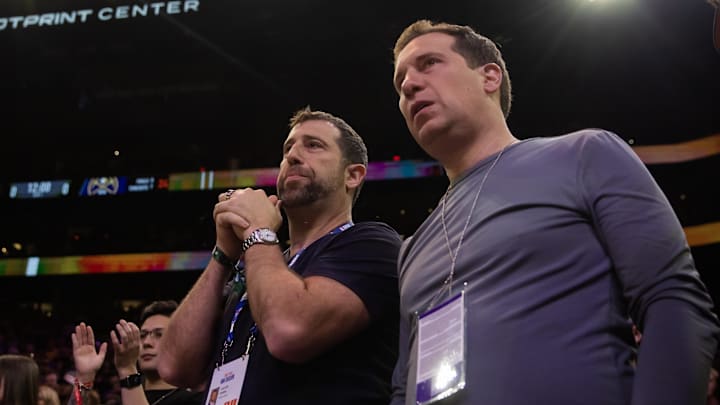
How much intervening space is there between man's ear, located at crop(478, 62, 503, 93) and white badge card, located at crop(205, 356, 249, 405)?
0.76 meters

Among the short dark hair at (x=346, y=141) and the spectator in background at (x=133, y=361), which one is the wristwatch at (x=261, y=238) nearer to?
the short dark hair at (x=346, y=141)

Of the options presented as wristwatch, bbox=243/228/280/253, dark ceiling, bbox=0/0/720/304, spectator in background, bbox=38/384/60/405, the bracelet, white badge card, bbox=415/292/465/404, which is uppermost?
dark ceiling, bbox=0/0/720/304

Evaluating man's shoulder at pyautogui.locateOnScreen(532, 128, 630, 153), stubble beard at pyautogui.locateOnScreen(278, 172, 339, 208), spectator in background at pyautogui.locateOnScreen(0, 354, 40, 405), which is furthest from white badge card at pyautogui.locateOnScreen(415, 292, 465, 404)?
spectator in background at pyautogui.locateOnScreen(0, 354, 40, 405)

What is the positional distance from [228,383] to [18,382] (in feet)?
6.61

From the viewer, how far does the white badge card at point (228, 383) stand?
133cm

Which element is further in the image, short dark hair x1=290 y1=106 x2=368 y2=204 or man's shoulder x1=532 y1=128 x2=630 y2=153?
short dark hair x1=290 y1=106 x2=368 y2=204

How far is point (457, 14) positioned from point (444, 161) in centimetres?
685

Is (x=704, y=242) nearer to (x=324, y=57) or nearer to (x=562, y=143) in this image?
(x=324, y=57)

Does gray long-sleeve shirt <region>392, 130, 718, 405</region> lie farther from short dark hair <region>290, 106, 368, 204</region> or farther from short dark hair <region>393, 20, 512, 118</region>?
short dark hair <region>290, 106, 368, 204</region>

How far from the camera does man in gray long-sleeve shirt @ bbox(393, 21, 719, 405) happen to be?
842 mm

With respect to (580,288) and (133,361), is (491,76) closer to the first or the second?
(580,288)

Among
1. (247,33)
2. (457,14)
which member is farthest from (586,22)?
(247,33)

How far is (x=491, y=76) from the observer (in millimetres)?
1349

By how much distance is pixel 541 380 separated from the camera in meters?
0.87
